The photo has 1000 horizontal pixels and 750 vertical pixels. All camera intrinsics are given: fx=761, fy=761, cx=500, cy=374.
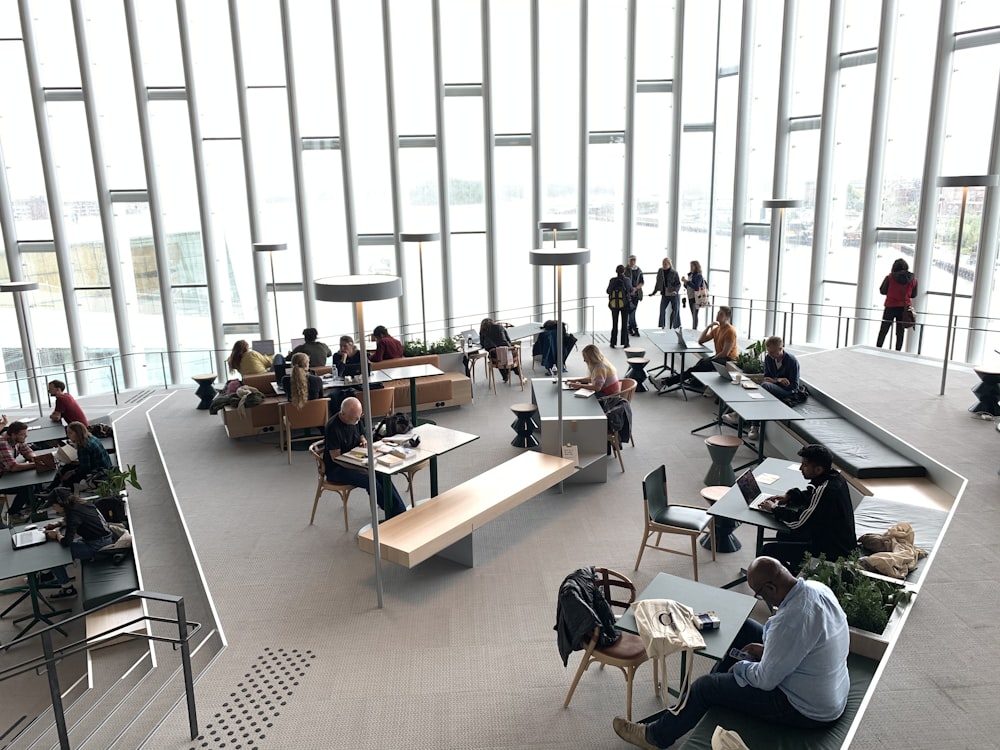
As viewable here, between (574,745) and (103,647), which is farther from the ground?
(574,745)

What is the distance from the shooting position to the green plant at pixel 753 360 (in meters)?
10.4

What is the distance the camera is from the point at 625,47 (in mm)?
15594

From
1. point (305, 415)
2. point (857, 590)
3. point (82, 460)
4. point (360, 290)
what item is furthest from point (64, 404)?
point (857, 590)

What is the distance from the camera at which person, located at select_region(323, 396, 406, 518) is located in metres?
7.42

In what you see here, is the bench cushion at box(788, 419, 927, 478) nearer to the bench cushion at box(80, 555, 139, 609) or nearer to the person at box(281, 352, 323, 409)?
the person at box(281, 352, 323, 409)

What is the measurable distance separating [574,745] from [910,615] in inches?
91.1

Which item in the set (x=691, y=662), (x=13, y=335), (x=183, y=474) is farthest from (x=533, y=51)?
(x=691, y=662)

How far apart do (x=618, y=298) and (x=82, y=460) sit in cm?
888

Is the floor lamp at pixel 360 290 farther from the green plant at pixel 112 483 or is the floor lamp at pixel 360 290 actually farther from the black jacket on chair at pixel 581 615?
the green plant at pixel 112 483

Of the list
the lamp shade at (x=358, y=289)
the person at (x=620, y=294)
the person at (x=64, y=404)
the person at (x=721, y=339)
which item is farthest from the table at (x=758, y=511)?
the person at (x=64, y=404)

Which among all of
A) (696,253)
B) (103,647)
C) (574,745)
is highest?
(696,253)

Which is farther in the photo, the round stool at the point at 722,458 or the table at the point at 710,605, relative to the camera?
the round stool at the point at 722,458

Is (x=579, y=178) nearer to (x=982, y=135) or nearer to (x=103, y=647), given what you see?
(x=982, y=135)

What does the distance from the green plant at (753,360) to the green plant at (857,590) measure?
5.23 m
